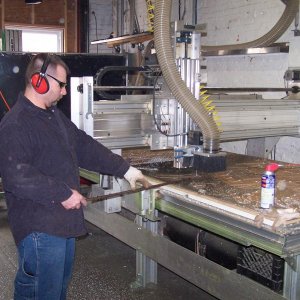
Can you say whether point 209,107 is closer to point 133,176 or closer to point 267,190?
point 133,176

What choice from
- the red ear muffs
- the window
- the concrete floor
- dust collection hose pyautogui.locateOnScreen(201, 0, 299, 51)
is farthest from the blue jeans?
the window

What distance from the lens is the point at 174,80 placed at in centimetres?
218

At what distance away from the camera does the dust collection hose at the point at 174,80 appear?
2.12 m

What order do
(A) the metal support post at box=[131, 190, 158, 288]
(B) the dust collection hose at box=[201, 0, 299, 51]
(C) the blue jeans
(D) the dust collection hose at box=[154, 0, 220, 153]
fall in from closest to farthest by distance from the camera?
1. (C) the blue jeans
2. (D) the dust collection hose at box=[154, 0, 220, 153]
3. (A) the metal support post at box=[131, 190, 158, 288]
4. (B) the dust collection hose at box=[201, 0, 299, 51]

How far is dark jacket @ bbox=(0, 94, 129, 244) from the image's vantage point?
1632mm

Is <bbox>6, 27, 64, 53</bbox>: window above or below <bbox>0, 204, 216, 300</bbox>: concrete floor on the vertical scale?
above

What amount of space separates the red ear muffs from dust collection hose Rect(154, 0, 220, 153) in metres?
0.66

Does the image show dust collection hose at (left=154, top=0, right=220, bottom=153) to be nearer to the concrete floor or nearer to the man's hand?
the man's hand

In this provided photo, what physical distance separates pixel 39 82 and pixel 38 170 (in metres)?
0.34

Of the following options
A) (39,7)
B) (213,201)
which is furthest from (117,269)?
(39,7)

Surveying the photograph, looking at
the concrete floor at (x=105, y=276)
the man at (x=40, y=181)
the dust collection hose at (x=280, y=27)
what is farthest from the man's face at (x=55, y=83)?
the dust collection hose at (x=280, y=27)

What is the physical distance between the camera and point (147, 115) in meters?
2.46

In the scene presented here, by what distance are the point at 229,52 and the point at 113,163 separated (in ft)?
8.61

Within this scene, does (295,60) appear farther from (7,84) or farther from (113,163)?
(7,84)
